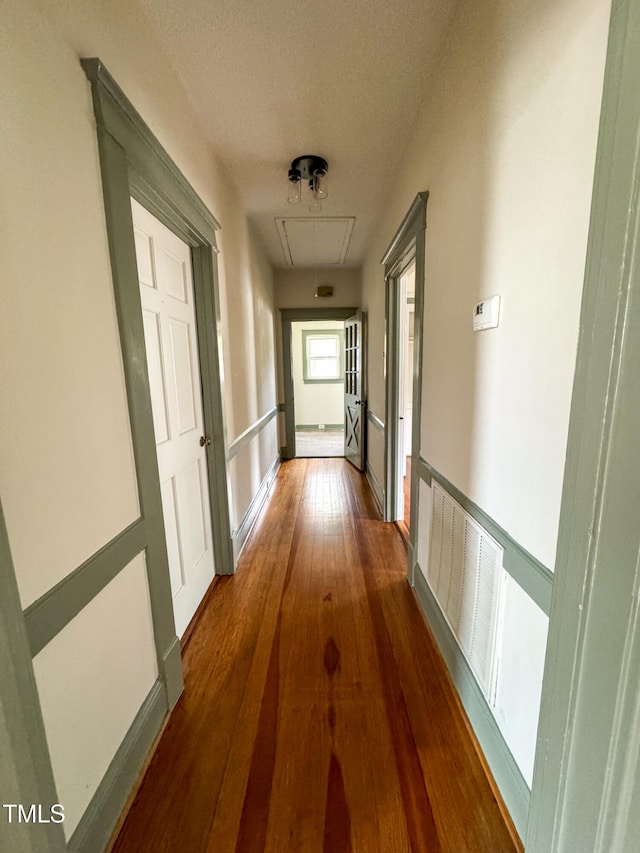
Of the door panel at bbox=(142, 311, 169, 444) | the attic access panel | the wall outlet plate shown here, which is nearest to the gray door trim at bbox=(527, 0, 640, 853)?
the wall outlet plate

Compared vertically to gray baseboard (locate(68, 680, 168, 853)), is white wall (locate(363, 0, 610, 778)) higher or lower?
higher

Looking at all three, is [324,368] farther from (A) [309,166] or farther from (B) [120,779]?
(B) [120,779]

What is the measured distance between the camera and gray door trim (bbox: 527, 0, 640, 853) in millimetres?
538

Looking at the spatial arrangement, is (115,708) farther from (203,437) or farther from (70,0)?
(70,0)

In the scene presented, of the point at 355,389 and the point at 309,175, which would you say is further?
the point at 355,389

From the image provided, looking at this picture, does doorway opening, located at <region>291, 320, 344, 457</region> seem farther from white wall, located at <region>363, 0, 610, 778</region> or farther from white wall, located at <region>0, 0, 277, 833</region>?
white wall, located at <region>0, 0, 277, 833</region>

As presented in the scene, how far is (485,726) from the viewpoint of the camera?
3.91 ft

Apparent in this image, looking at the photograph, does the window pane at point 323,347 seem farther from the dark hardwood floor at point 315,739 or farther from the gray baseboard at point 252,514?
the dark hardwood floor at point 315,739

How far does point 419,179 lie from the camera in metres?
1.86

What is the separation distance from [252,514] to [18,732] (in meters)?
2.26

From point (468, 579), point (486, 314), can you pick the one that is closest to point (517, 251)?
point (486, 314)

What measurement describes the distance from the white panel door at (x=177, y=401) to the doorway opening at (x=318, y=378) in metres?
4.74

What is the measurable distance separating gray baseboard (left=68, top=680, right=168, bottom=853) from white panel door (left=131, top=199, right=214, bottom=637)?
43 centimetres

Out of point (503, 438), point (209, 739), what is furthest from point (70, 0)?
point (209, 739)
